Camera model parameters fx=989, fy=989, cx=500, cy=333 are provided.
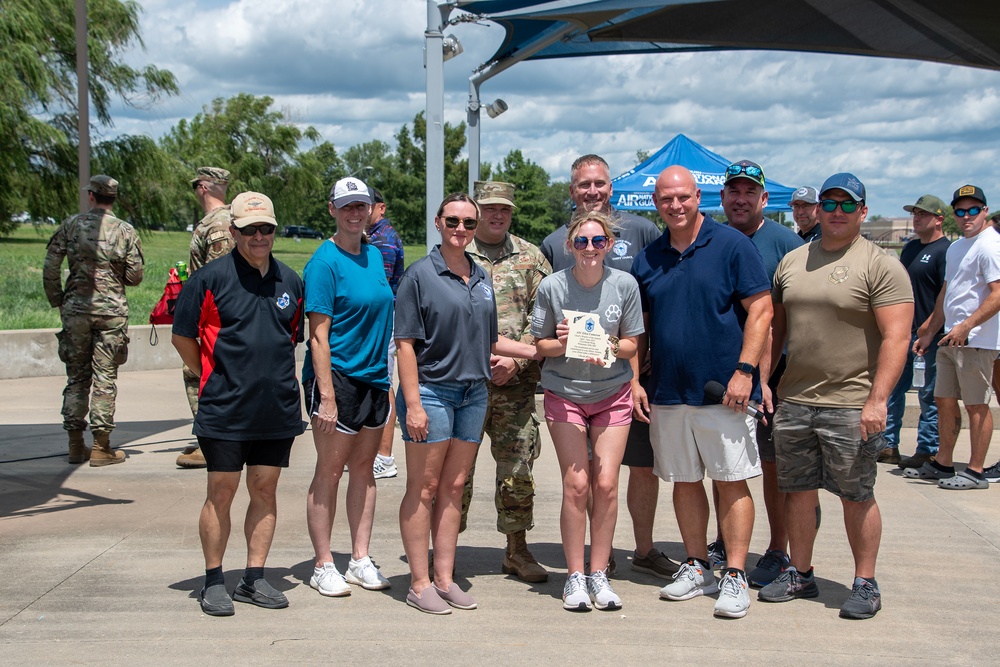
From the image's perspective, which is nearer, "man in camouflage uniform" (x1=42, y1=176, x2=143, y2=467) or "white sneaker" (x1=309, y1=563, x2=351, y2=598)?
"white sneaker" (x1=309, y1=563, x2=351, y2=598)

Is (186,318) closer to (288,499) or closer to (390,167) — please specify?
(288,499)

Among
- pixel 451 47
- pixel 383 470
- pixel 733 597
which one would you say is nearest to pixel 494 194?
pixel 733 597

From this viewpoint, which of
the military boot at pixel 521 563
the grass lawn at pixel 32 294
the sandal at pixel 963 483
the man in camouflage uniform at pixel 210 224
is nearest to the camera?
the military boot at pixel 521 563

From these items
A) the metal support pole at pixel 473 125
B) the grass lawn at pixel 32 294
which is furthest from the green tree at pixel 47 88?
the metal support pole at pixel 473 125

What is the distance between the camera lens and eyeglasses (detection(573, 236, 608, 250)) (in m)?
4.67

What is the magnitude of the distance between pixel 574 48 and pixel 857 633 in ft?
38.3

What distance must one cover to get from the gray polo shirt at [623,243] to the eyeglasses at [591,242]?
2.28 ft

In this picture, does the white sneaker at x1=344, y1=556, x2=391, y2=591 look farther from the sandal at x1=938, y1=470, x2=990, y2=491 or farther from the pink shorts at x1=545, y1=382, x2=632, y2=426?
the sandal at x1=938, y1=470, x2=990, y2=491

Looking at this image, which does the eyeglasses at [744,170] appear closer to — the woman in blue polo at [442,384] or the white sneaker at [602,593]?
the woman in blue polo at [442,384]

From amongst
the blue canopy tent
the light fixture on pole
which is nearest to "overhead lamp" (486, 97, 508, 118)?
the light fixture on pole

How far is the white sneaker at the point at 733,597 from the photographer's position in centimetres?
461

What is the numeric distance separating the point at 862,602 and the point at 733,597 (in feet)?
1.97

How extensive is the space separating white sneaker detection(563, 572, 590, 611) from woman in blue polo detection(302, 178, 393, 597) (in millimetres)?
927

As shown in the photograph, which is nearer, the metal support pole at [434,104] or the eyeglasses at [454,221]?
the eyeglasses at [454,221]
